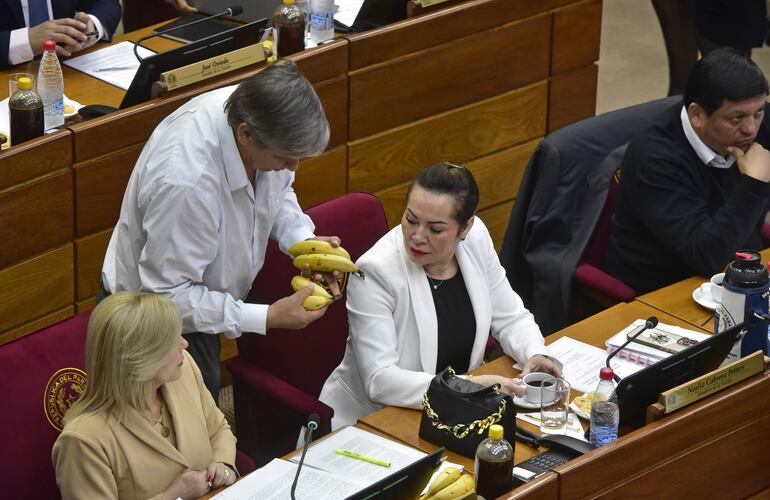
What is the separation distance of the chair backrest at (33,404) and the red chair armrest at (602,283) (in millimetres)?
1748

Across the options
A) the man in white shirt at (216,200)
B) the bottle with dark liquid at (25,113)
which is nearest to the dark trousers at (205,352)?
the man in white shirt at (216,200)

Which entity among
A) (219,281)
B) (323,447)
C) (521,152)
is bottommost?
(521,152)

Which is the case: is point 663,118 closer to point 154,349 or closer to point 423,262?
point 423,262

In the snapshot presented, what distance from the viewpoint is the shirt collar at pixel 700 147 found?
3969 mm

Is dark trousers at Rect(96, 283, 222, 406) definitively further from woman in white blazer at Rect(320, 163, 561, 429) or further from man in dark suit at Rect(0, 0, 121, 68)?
man in dark suit at Rect(0, 0, 121, 68)

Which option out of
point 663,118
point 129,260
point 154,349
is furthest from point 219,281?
point 663,118

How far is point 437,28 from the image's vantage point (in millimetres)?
4789

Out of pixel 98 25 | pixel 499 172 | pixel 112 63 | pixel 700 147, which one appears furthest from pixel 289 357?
pixel 499 172

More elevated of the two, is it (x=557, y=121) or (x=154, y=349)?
(x=154, y=349)

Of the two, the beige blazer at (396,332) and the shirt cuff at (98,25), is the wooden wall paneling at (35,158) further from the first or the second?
the beige blazer at (396,332)

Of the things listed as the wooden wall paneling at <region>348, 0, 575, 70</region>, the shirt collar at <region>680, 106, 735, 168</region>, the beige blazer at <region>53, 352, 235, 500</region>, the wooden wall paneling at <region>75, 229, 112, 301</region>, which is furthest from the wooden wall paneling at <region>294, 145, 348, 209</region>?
the beige blazer at <region>53, 352, 235, 500</region>

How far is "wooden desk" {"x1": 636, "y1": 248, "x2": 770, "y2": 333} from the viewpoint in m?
3.68

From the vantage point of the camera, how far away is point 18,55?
14.7 ft

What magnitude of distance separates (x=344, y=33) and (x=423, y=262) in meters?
1.62
